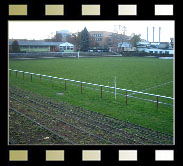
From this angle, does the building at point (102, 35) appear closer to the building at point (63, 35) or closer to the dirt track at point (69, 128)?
the building at point (63, 35)

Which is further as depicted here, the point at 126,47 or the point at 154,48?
the point at 126,47

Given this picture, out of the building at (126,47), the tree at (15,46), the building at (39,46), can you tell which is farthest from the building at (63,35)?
the tree at (15,46)

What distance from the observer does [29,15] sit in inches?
117

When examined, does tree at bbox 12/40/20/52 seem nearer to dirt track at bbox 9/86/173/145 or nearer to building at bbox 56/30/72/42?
building at bbox 56/30/72/42

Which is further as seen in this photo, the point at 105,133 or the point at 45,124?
the point at 45,124

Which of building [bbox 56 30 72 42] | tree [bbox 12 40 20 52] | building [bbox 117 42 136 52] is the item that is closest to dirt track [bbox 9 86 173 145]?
tree [bbox 12 40 20 52]

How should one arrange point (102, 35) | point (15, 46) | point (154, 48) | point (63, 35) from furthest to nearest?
A: point (63, 35)
point (154, 48)
point (15, 46)
point (102, 35)

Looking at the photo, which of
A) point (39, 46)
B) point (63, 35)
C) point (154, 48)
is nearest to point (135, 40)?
point (154, 48)

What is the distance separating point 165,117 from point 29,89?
8.76 metres

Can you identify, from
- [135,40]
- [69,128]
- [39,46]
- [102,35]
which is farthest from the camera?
[135,40]

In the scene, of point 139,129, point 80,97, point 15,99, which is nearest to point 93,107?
point 80,97

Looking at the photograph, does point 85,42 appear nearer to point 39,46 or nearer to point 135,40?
point 135,40

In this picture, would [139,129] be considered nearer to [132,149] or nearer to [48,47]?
[132,149]

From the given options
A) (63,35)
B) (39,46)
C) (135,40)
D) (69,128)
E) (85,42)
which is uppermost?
(63,35)
